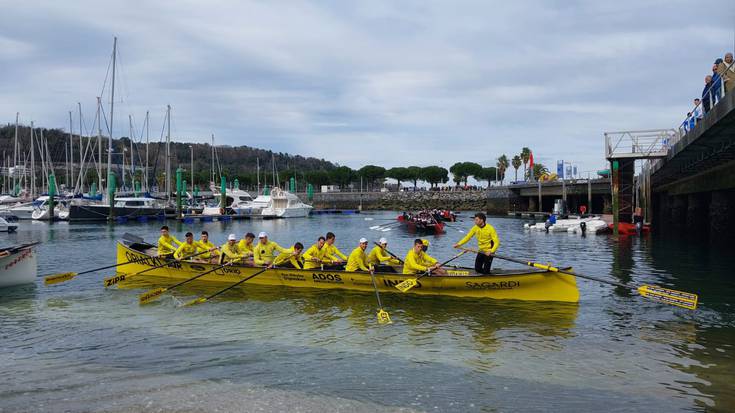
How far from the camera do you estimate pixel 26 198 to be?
265ft

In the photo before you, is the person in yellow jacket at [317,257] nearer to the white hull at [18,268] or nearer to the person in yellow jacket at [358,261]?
the person in yellow jacket at [358,261]

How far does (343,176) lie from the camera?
156 m

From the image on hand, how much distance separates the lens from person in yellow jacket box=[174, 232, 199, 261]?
20.1 m

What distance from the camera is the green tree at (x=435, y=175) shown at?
14862 cm

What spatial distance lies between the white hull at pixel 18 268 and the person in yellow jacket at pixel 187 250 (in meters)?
4.91

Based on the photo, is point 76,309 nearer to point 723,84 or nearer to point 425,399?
point 425,399

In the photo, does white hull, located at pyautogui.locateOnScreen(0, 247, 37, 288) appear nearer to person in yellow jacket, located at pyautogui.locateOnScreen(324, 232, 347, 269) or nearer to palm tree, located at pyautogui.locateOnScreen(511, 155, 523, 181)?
person in yellow jacket, located at pyautogui.locateOnScreen(324, 232, 347, 269)

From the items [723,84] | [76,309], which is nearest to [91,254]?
[76,309]

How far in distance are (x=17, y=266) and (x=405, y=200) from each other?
10236cm

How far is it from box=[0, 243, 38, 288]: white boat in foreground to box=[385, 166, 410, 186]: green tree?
136197 millimetres

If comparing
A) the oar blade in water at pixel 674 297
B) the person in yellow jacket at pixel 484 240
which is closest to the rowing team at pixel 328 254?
the person in yellow jacket at pixel 484 240

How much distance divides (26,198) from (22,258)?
7366 cm

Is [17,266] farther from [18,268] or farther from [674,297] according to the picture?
[674,297]

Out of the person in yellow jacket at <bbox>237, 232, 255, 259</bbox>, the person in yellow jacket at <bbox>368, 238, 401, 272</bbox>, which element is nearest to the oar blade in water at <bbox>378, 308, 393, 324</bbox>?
the person in yellow jacket at <bbox>368, 238, 401, 272</bbox>
